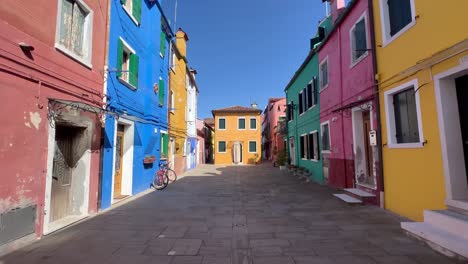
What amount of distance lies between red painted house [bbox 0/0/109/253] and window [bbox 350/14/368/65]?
6.97 meters

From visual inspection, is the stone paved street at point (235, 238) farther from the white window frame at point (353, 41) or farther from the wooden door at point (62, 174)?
the white window frame at point (353, 41)

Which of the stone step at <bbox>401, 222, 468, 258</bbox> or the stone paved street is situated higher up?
the stone step at <bbox>401, 222, 468, 258</bbox>

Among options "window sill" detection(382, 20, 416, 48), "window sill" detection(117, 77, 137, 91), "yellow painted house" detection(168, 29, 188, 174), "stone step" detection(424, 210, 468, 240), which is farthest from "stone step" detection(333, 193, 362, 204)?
"yellow painted house" detection(168, 29, 188, 174)

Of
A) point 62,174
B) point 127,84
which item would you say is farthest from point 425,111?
point 127,84

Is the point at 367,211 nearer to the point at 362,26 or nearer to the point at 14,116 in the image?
the point at 362,26

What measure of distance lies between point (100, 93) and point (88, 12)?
1862 millimetres

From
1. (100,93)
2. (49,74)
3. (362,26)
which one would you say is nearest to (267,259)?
(49,74)

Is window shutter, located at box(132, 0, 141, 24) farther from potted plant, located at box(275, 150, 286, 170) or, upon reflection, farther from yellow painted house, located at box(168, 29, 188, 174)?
potted plant, located at box(275, 150, 286, 170)

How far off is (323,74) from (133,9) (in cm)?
780

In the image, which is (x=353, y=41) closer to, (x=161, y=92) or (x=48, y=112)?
(x=48, y=112)

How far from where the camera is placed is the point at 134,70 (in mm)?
8328

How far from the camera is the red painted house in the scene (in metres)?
3.70

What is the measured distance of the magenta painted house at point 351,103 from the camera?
6.73m

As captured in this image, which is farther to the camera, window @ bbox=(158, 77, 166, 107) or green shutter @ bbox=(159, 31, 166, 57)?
green shutter @ bbox=(159, 31, 166, 57)
